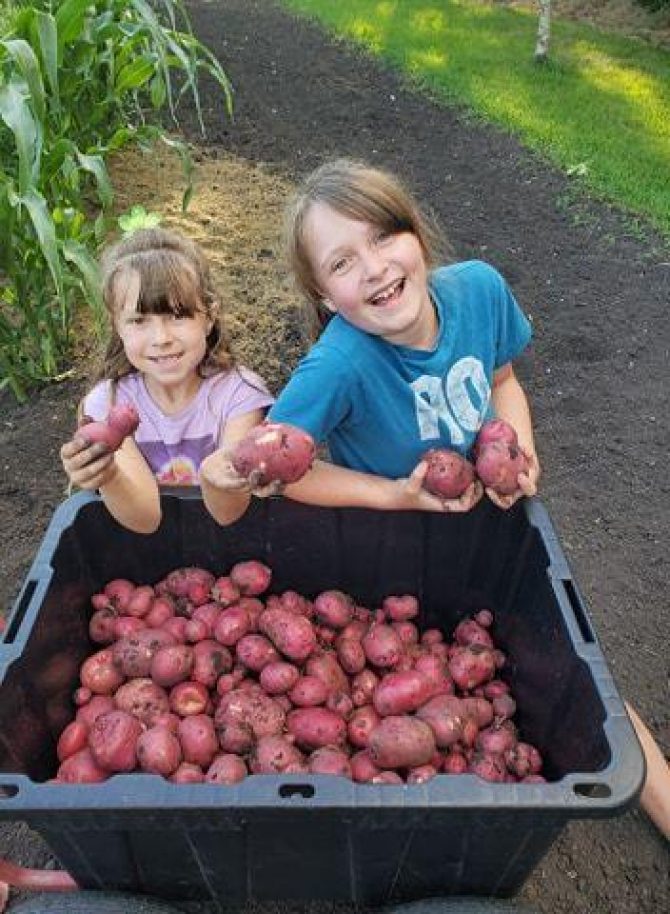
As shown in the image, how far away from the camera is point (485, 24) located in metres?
7.80

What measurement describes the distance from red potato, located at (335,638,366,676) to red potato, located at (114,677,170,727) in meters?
0.41

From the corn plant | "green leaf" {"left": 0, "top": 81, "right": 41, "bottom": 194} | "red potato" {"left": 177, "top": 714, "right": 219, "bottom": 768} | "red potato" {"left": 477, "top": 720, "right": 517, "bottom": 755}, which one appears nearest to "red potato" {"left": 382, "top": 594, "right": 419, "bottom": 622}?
"red potato" {"left": 477, "top": 720, "right": 517, "bottom": 755}

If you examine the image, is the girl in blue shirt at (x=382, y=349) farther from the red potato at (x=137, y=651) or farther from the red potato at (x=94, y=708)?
the red potato at (x=94, y=708)

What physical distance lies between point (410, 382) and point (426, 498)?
28 centimetres

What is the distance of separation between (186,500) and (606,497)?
5.50ft

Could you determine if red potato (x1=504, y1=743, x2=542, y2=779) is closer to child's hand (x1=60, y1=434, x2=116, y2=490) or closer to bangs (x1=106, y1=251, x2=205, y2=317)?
child's hand (x1=60, y1=434, x2=116, y2=490)

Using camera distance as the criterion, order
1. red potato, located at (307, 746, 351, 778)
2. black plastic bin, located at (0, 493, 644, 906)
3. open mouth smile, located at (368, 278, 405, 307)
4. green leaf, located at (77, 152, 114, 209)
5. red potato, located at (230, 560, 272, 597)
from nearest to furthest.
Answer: black plastic bin, located at (0, 493, 644, 906) → red potato, located at (307, 746, 351, 778) → open mouth smile, located at (368, 278, 405, 307) → red potato, located at (230, 560, 272, 597) → green leaf, located at (77, 152, 114, 209)

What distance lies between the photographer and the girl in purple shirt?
5.76ft

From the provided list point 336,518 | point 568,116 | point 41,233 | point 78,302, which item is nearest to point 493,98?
point 568,116

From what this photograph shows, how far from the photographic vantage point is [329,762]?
4.85 ft

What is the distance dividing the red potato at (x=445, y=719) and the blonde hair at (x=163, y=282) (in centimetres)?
101

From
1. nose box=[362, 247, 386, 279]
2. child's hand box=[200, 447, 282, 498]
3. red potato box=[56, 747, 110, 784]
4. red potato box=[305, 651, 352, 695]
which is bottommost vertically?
red potato box=[56, 747, 110, 784]

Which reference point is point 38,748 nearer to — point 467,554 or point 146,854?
point 146,854

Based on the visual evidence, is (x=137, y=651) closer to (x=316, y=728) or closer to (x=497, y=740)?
(x=316, y=728)
